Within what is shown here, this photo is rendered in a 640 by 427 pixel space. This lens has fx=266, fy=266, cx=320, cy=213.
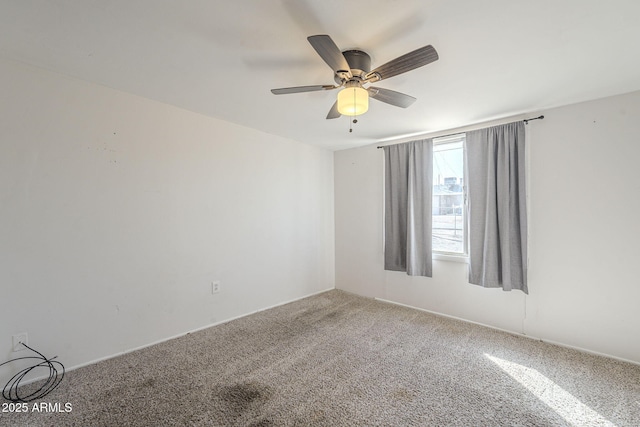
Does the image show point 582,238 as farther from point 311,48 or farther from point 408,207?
point 311,48

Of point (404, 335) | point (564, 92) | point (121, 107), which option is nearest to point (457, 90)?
point (564, 92)

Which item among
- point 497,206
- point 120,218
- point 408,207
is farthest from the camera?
point 408,207

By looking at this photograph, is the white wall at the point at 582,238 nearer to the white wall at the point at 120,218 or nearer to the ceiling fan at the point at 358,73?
the ceiling fan at the point at 358,73

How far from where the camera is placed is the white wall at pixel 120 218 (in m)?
1.95

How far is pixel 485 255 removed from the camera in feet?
9.50

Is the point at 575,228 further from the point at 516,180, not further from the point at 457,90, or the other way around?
the point at 457,90

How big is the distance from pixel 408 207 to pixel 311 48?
2.42 m

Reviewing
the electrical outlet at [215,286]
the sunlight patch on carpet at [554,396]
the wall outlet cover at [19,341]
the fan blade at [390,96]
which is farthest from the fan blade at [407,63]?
the wall outlet cover at [19,341]

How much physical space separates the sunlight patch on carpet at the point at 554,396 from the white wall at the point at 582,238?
78 centimetres

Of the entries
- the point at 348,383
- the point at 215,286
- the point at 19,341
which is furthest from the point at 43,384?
the point at 348,383

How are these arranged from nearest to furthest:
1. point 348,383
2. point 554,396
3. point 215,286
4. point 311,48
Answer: point 311,48, point 554,396, point 348,383, point 215,286

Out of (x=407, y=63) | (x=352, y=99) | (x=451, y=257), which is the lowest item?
(x=451, y=257)

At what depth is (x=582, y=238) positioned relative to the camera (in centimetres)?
248

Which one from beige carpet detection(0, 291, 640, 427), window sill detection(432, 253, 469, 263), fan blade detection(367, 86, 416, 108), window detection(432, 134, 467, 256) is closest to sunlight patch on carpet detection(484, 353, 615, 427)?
beige carpet detection(0, 291, 640, 427)
